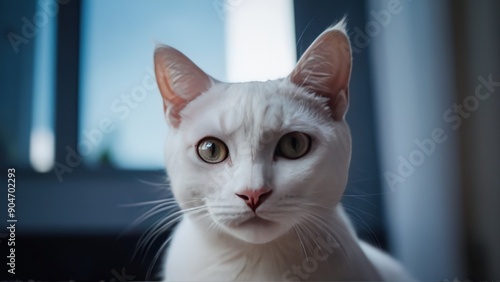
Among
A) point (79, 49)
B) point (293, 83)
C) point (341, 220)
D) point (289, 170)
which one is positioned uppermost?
point (79, 49)

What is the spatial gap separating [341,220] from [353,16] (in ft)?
1.62

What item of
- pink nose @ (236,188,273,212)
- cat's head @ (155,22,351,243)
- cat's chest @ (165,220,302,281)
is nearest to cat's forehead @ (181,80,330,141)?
cat's head @ (155,22,351,243)

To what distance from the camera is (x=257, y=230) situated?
78cm

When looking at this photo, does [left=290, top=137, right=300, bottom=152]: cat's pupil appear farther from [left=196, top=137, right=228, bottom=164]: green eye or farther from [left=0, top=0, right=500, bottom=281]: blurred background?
[left=0, top=0, right=500, bottom=281]: blurred background

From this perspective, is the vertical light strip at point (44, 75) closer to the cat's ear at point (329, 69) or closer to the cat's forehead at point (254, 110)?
the cat's forehead at point (254, 110)

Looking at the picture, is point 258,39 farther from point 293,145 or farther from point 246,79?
point 293,145

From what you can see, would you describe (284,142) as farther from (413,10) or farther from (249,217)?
(413,10)

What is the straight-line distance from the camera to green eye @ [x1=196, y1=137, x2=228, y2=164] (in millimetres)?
847

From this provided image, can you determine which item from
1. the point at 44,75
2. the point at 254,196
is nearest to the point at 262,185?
the point at 254,196

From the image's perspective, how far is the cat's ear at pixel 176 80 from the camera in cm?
90

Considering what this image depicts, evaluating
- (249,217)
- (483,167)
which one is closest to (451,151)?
(483,167)

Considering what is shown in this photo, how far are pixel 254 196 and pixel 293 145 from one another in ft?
0.48

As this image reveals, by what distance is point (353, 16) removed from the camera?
1112mm

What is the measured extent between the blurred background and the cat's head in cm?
20
